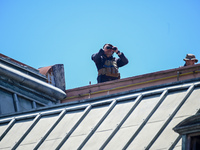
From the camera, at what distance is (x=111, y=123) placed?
14.4 metres

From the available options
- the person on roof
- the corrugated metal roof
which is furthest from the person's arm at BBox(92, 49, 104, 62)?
the corrugated metal roof

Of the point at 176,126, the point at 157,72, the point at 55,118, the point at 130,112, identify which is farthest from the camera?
the point at 157,72

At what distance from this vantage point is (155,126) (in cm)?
1355

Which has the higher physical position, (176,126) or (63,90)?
(63,90)

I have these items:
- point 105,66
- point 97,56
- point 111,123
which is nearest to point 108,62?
point 105,66

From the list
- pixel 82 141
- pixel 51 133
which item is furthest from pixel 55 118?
pixel 82 141

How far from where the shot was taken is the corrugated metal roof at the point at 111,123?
1344 cm

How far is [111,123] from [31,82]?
5.62 metres

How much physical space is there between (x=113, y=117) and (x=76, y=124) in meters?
0.90

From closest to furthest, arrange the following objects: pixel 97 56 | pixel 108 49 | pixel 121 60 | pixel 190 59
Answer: pixel 190 59 → pixel 97 56 → pixel 108 49 → pixel 121 60

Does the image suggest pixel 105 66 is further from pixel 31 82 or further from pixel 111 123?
pixel 111 123

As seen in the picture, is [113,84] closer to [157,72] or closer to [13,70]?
[157,72]

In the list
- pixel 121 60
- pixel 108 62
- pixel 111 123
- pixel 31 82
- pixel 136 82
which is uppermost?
pixel 121 60

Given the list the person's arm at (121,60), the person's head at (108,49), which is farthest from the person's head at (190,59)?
the person's head at (108,49)
